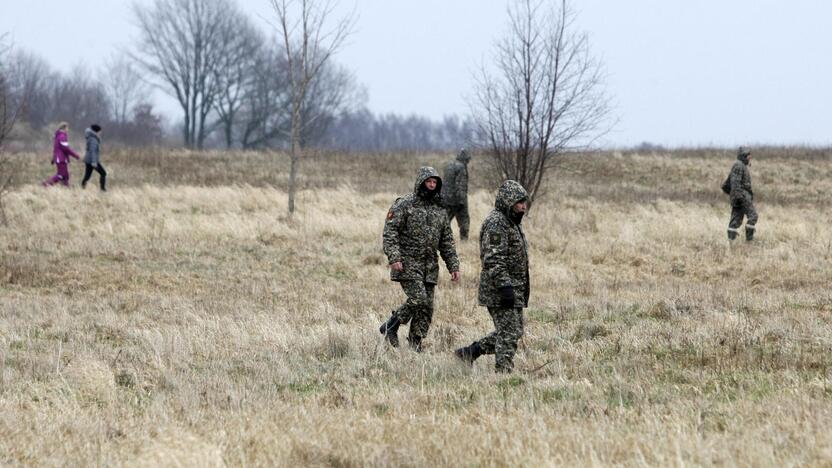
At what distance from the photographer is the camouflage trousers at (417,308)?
7.45m

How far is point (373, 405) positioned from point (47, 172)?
24409mm

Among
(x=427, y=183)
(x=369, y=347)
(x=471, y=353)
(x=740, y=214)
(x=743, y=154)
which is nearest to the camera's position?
(x=471, y=353)

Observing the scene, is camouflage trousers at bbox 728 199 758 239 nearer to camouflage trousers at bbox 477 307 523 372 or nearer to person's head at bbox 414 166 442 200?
person's head at bbox 414 166 442 200

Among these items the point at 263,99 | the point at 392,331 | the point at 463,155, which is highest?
the point at 263,99

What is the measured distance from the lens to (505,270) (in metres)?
6.51

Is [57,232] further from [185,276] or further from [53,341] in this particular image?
[53,341]

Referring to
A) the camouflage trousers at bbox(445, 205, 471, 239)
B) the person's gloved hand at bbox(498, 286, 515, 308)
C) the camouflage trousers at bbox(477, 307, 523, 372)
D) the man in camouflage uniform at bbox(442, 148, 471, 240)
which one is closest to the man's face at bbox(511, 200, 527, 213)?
the person's gloved hand at bbox(498, 286, 515, 308)

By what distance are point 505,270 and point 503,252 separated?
0.46ft

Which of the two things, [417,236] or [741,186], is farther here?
[741,186]

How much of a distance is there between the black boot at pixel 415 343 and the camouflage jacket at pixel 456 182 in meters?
7.84

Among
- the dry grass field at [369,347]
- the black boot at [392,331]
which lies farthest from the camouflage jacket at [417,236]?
the dry grass field at [369,347]

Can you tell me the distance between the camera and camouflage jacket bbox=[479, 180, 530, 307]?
649cm

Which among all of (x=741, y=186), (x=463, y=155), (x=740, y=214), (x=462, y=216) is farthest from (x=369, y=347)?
(x=740, y=214)

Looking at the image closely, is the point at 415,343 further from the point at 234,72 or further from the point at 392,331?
the point at 234,72
